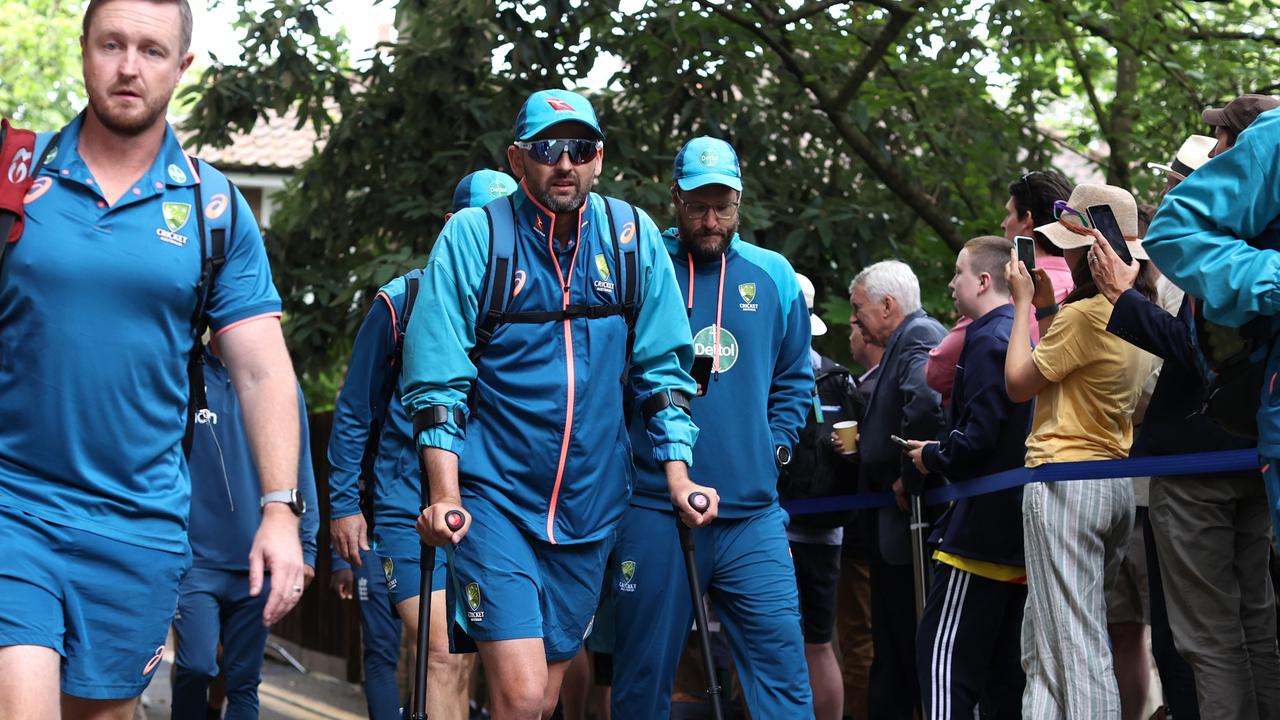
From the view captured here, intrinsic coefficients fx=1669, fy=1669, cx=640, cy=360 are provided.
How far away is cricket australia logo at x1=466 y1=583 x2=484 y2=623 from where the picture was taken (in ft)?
17.2

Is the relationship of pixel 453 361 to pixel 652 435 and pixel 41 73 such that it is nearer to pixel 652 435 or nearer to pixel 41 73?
pixel 652 435

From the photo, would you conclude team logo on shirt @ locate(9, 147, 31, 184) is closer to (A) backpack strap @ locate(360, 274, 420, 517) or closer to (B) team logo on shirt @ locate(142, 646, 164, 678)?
(B) team logo on shirt @ locate(142, 646, 164, 678)

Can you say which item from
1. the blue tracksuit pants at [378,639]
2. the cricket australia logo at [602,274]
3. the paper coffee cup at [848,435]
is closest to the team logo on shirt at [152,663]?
the cricket australia logo at [602,274]

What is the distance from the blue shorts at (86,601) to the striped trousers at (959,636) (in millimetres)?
3362

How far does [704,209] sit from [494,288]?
1438 millimetres

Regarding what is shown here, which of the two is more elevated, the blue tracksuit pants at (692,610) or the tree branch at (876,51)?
the tree branch at (876,51)

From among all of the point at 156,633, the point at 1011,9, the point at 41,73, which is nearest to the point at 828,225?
the point at 1011,9

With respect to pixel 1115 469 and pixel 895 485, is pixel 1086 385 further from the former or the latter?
pixel 895 485

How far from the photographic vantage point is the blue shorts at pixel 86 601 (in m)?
4.04

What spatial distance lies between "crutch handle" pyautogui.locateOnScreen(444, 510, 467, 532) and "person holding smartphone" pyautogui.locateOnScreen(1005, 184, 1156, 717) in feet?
7.75

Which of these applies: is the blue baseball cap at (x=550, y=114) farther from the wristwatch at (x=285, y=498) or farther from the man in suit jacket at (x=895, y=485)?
the man in suit jacket at (x=895, y=485)

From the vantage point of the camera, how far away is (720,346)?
6.47m

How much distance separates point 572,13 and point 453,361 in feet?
21.5

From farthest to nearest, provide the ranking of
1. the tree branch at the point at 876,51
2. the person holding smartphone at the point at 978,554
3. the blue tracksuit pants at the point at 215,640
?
1. the tree branch at the point at 876,51
2. the blue tracksuit pants at the point at 215,640
3. the person holding smartphone at the point at 978,554
